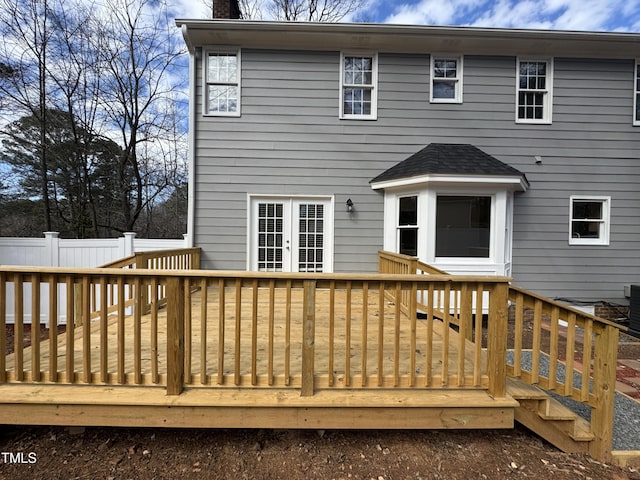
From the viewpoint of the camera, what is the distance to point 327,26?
18.0 feet

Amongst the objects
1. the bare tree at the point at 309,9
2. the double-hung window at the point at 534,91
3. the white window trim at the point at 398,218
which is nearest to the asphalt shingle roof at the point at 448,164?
the white window trim at the point at 398,218

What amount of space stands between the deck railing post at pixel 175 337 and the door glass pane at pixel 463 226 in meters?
4.39

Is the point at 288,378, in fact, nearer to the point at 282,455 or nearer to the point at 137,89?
the point at 282,455

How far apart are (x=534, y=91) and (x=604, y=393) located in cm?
605

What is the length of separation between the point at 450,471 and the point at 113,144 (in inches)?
499

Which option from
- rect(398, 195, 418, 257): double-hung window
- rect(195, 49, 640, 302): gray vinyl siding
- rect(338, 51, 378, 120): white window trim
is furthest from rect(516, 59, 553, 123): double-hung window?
rect(398, 195, 418, 257): double-hung window

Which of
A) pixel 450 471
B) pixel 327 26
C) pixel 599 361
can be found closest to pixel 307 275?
pixel 450 471

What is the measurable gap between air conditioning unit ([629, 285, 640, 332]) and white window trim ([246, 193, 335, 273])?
581 centimetres

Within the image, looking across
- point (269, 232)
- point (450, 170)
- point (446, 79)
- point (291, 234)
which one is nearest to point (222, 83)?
point (269, 232)

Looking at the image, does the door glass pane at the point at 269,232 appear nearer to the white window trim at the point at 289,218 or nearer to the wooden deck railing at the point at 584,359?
the white window trim at the point at 289,218

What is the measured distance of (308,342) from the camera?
2299 mm

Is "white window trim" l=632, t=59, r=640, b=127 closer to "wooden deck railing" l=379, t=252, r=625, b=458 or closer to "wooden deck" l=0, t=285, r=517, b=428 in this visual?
"wooden deck railing" l=379, t=252, r=625, b=458

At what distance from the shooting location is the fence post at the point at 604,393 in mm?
2330

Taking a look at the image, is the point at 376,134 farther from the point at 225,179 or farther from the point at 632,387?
the point at 632,387
